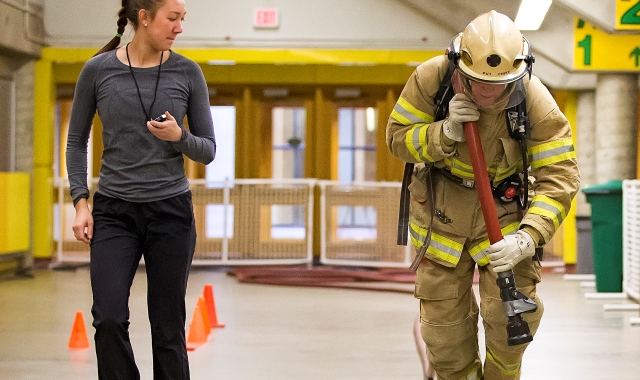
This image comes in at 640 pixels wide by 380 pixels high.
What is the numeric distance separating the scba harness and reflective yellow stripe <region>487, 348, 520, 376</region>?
1.55 ft

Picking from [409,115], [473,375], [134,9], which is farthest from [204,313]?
[134,9]

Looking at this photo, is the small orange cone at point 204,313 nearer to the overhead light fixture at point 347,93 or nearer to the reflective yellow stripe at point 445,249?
the reflective yellow stripe at point 445,249

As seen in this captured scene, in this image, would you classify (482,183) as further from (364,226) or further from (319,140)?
(319,140)

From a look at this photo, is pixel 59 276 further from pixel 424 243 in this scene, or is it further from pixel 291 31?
pixel 424 243

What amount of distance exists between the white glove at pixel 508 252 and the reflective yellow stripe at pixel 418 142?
0.42 meters

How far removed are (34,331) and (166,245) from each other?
4101 millimetres

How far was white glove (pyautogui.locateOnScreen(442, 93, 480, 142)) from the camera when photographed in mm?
3199

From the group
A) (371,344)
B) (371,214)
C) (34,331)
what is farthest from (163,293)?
(371,214)

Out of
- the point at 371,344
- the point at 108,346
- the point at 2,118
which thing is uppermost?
the point at 2,118

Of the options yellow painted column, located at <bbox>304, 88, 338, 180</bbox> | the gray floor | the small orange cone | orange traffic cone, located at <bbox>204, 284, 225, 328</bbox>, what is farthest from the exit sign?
the small orange cone

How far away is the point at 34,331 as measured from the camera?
6.84m

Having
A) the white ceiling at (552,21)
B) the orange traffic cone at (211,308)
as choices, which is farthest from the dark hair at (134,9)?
the white ceiling at (552,21)

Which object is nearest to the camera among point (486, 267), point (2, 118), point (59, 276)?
point (486, 267)

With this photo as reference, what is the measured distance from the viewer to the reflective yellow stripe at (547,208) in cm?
330
